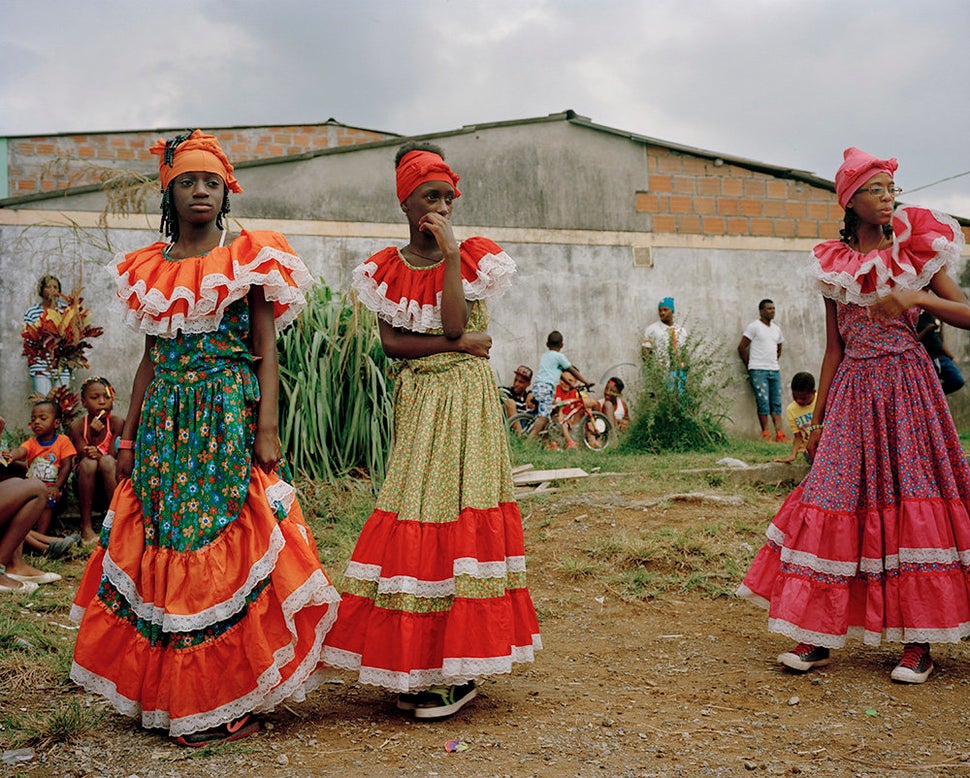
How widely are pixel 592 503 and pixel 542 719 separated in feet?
11.2

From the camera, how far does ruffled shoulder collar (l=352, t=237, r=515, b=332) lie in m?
3.34

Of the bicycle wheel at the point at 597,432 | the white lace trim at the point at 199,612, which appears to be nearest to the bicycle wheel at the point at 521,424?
the bicycle wheel at the point at 597,432

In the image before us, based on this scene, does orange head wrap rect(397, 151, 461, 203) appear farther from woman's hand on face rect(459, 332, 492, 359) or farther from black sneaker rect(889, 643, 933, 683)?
black sneaker rect(889, 643, 933, 683)

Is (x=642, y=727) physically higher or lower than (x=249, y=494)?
lower

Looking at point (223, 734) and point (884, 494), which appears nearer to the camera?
point (223, 734)

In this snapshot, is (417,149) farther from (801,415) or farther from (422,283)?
(801,415)

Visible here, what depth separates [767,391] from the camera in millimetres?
12555

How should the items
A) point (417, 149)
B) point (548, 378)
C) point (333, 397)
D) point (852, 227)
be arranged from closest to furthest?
1. point (417, 149)
2. point (852, 227)
3. point (333, 397)
4. point (548, 378)

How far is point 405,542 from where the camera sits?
316cm

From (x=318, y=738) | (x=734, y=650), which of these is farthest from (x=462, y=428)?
(x=734, y=650)

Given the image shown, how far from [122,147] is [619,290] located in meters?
8.12

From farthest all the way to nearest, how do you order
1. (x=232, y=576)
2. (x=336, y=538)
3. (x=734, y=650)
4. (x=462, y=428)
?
(x=336, y=538) < (x=734, y=650) < (x=462, y=428) < (x=232, y=576)

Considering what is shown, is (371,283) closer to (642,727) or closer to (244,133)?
(642,727)

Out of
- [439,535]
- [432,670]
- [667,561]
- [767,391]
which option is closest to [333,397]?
[667,561]
